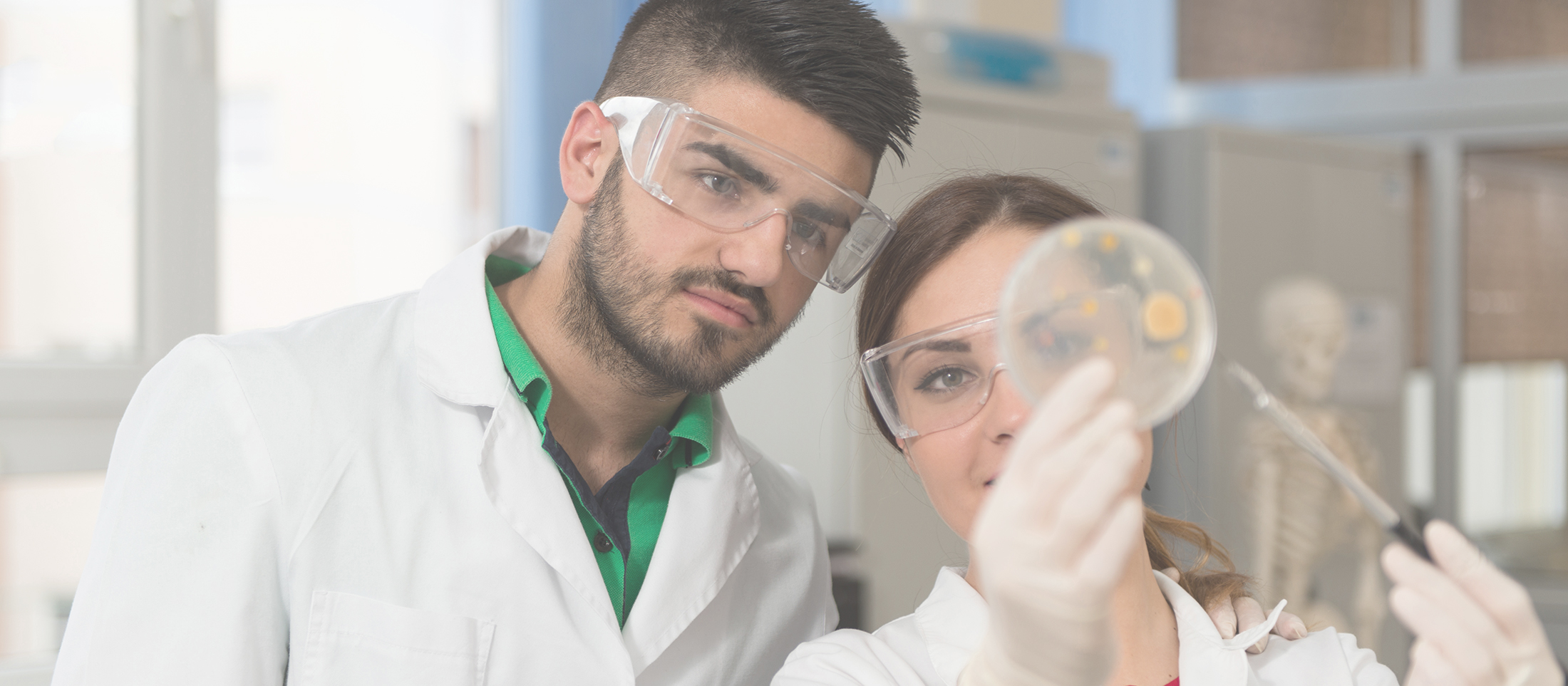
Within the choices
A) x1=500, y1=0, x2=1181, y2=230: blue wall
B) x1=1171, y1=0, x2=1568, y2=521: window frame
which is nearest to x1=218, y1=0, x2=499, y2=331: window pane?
x1=500, y1=0, x2=1181, y2=230: blue wall

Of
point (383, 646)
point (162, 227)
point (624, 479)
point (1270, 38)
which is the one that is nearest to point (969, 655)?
point (624, 479)

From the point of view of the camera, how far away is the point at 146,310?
2225mm

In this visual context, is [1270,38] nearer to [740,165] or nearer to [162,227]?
[740,165]

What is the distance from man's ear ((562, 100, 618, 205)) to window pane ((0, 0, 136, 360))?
1.27 metres

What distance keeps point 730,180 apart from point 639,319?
19 centimetres

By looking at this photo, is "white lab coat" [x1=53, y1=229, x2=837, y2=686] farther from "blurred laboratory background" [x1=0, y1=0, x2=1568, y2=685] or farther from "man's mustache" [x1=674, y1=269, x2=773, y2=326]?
"blurred laboratory background" [x1=0, y1=0, x2=1568, y2=685]

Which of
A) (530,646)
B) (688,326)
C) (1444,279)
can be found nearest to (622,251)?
(688,326)

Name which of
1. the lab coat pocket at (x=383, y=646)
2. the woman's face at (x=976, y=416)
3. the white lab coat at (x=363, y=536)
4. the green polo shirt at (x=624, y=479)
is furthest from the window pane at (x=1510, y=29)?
the lab coat pocket at (x=383, y=646)

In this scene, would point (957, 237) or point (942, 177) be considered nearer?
point (957, 237)

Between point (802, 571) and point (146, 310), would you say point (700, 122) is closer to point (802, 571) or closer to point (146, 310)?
point (802, 571)

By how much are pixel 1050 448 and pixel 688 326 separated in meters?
0.57

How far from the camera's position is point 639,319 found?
130cm

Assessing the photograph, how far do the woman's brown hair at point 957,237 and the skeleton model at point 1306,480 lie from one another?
53.0 inches

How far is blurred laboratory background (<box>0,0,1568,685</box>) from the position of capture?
2.21 metres
